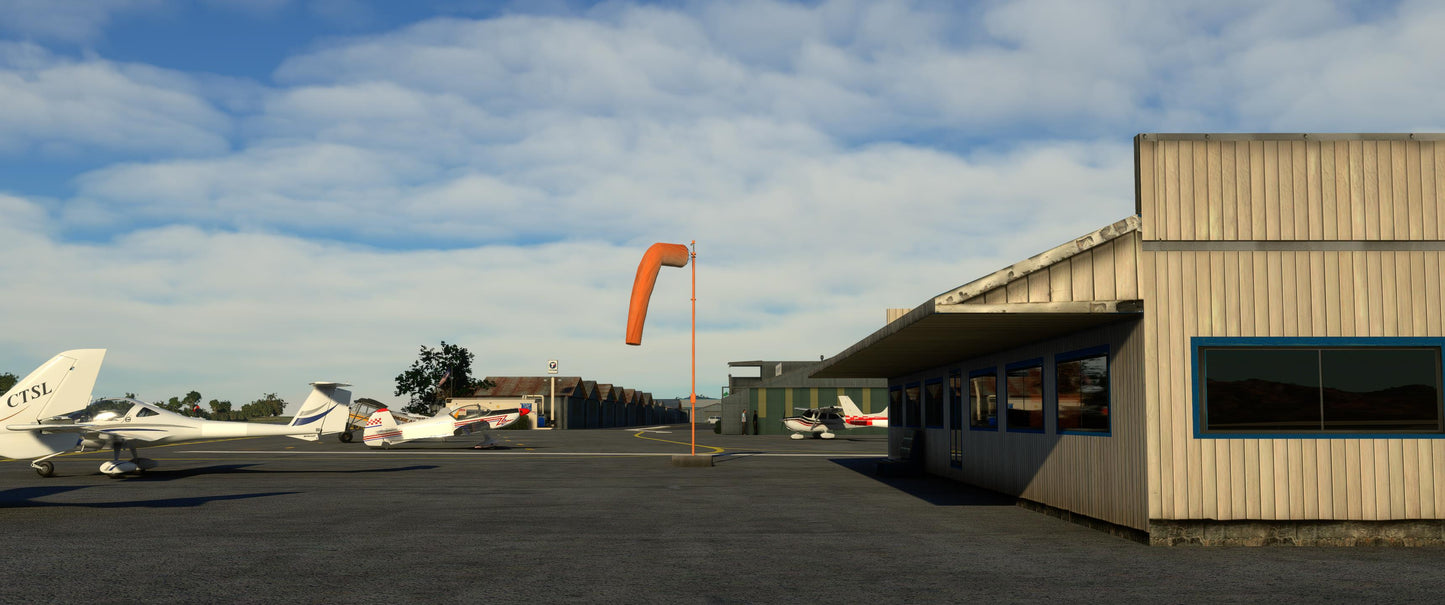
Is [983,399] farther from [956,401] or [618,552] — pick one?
[618,552]

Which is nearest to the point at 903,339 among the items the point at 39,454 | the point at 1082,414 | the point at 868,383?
the point at 1082,414

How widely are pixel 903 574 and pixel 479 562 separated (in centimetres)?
435

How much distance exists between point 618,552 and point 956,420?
466 inches

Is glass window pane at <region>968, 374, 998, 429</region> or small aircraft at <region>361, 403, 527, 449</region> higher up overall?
glass window pane at <region>968, 374, 998, 429</region>

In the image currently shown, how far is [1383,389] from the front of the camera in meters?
11.0

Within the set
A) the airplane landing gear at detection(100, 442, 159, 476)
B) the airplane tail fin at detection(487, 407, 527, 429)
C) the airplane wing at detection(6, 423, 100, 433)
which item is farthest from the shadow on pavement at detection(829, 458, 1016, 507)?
the airplane tail fin at detection(487, 407, 527, 429)

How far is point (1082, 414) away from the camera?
13.2 m

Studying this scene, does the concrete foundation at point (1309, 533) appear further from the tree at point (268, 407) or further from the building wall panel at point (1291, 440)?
the tree at point (268, 407)

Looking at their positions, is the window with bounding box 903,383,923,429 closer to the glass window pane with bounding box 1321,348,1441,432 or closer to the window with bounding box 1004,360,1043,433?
the window with bounding box 1004,360,1043,433

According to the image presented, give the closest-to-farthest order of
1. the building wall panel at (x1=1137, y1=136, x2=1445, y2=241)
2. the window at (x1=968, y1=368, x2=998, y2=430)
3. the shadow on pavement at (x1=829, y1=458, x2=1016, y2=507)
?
the building wall panel at (x1=1137, y1=136, x2=1445, y2=241) < the shadow on pavement at (x1=829, y1=458, x2=1016, y2=507) < the window at (x1=968, y1=368, x2=998, y2=430)

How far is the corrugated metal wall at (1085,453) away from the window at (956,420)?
1276mm

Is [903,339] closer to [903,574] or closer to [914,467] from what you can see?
[903,574]

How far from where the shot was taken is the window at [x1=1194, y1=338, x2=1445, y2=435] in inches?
432

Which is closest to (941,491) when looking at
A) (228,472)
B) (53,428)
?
(228,472)
